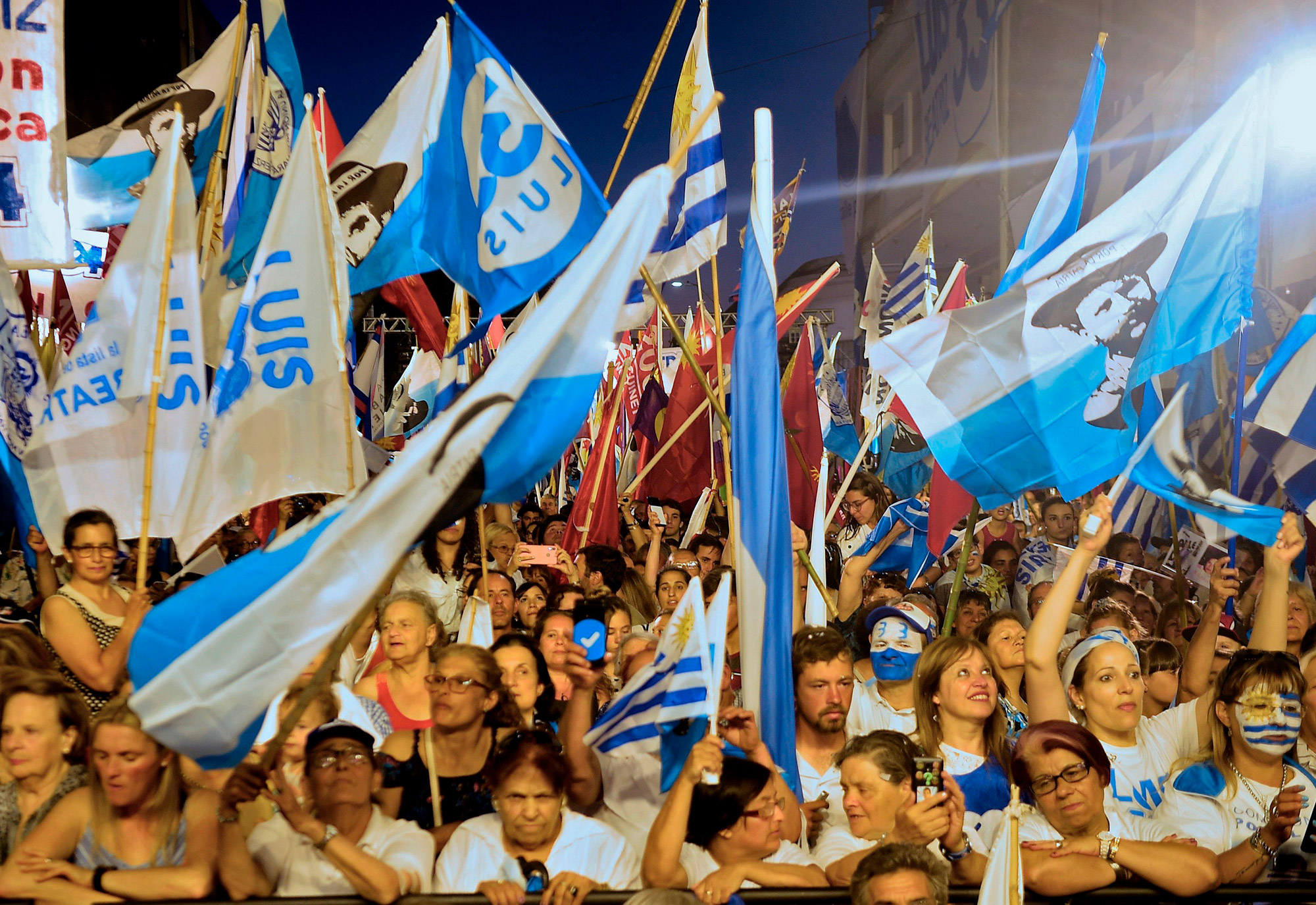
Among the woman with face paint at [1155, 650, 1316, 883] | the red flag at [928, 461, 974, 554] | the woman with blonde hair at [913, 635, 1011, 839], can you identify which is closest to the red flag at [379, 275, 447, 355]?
the red flag at [928, 461, 974, 554]

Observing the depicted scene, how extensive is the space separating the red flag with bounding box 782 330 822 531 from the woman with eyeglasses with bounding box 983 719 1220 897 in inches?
173

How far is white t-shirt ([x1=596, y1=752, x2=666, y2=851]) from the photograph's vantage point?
399 cm

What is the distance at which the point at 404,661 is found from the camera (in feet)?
16.2

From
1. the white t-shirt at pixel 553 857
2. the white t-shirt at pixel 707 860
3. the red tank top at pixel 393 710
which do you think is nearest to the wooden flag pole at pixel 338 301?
the red tank top at pixel 393 710

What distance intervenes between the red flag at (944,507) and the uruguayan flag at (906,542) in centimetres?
127

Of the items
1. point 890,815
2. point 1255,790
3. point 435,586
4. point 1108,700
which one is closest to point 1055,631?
point 1108,700

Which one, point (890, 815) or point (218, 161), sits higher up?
point (218, 161)

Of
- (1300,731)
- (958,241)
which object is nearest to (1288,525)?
(1300,731)

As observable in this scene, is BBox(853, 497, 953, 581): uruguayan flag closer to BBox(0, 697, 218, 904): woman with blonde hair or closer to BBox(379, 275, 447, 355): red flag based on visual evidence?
BBox(379, 275, 447, 355): red flag

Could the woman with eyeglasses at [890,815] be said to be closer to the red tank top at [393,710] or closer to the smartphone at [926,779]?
the smartphone at [926,779]

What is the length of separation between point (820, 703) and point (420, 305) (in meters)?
4.85

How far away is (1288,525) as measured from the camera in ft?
15.8

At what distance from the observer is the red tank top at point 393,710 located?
4750 mm

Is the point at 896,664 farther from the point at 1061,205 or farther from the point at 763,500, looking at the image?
the point at 1061,205
